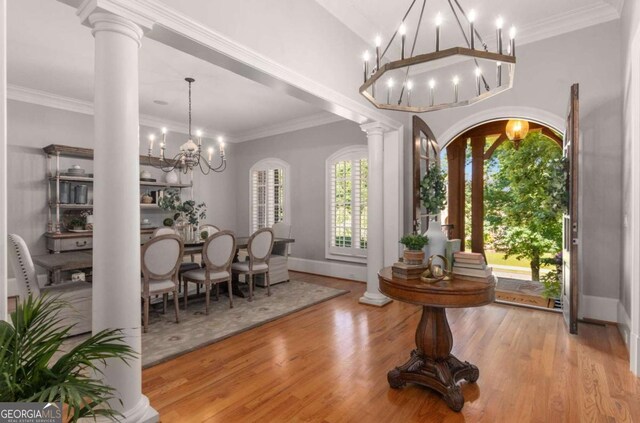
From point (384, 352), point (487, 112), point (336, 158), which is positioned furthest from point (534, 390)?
point (336, 158)

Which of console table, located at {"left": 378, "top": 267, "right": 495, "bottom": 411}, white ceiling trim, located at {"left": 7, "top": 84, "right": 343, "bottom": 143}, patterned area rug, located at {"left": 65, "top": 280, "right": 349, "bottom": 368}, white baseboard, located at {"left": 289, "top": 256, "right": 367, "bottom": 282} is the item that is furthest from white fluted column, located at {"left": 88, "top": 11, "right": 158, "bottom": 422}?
white ceiling trim, located at {"left": 7, "top": 84, "right": 343, "bottom": 143}

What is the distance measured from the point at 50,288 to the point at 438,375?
3.61m

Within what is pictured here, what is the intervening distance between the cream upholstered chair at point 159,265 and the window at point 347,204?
10.2 ft

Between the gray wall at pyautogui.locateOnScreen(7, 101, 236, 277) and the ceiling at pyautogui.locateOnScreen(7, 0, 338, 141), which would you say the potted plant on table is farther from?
the gray wall at pyautogui.locateOnScreen(7, 101, 236, 277)

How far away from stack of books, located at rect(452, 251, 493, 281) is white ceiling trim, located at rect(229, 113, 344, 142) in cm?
440

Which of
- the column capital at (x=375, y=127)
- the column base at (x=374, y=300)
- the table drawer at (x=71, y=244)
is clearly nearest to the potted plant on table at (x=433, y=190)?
the column capital at (x=375, y=127)

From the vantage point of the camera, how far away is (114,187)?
6.17 ft

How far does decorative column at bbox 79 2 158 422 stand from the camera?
6.11 feet

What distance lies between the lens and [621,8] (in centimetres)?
344

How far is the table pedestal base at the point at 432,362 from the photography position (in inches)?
88.7

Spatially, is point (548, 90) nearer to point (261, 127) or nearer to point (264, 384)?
point (264, 384)

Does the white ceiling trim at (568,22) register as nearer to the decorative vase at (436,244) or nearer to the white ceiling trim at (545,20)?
the white ceiling trim at (545,20)

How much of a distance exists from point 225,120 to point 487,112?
4.73m

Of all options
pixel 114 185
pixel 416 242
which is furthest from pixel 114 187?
pixel 416 242
